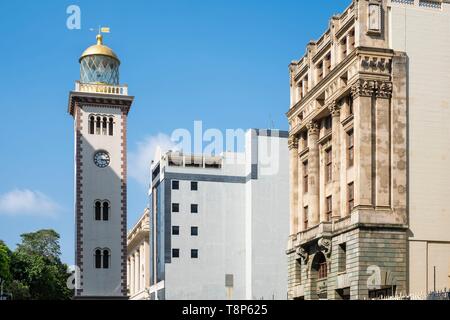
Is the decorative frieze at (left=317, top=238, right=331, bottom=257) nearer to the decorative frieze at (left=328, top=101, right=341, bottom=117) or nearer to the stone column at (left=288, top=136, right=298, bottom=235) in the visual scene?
the decorative frieze at (left=328, top=101, right=341, bottom=117)

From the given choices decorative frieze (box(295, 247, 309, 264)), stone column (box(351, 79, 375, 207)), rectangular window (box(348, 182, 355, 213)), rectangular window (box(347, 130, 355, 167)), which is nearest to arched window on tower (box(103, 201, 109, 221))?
decorative frieze (box(295, 247, 309, 264))

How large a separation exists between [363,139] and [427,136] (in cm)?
566

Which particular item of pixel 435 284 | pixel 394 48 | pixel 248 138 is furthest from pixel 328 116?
pixel 248 138

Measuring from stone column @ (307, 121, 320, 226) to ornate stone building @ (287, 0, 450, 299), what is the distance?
5.21 m

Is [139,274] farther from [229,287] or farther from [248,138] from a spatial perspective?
[248,138]

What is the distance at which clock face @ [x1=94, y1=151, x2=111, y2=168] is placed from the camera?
93.1 metres

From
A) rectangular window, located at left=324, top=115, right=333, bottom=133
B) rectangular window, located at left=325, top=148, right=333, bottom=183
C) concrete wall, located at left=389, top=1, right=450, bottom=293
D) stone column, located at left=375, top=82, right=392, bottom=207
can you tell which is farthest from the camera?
rectangular window, located at left=324, top=115, right=333, bottom=133

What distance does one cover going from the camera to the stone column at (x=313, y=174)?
70.8m

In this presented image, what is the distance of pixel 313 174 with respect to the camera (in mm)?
71500

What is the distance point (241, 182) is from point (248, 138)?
30.6 feet

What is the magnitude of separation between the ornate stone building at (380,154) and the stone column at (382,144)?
3.1 inches

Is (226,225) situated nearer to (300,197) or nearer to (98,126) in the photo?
(98,126)

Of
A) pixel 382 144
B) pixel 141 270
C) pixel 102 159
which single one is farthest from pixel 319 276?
pixel 141 270

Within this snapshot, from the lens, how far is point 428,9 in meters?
61.5
